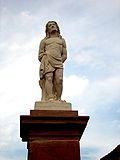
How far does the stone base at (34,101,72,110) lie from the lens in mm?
7936

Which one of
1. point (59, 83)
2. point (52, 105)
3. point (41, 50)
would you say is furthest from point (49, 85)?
point (41, 50)

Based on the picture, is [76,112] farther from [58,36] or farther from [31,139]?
[58,36]

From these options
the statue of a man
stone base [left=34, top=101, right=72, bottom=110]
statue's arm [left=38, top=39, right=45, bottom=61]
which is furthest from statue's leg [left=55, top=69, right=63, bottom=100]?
statue's arm [left=38, top=39, right=45, bottom=61]

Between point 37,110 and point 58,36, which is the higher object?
point 58,36

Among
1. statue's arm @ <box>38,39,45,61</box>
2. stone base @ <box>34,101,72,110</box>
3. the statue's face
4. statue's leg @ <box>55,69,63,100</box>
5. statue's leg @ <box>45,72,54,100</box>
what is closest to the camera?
stone base @ <box>34,101,72,110</box>

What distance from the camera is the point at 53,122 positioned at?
7527mm

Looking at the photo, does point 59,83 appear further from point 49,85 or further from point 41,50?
point 41,50

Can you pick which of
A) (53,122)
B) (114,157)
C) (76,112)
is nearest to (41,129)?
(53,122)

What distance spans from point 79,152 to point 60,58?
91.2 inches

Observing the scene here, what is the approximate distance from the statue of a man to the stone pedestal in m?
0.74

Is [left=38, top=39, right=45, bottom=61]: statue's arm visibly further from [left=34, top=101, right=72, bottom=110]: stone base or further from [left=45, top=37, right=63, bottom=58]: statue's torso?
[left=34, top=101, right=72, bottom=110]: stone base

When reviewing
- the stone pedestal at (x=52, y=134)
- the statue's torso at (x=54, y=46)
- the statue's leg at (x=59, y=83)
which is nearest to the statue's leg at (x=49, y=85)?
the statue's leg at (x=59, y=83)

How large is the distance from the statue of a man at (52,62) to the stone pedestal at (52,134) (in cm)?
74

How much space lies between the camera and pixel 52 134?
297 inches
